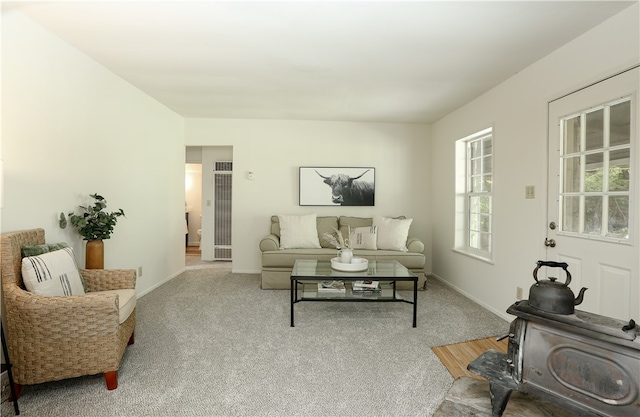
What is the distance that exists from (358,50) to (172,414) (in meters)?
2.78

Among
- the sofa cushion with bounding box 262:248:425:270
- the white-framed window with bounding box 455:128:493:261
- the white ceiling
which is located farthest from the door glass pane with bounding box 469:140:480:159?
the sofa cushion with bounding box 262:248:425:270

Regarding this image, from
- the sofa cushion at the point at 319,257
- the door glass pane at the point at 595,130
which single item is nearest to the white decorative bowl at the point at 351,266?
the sofa cushion at the point at 319,257

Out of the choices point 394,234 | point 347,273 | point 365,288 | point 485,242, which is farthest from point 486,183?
point 347,273

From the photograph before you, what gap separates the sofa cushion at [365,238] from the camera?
4379 millimetres

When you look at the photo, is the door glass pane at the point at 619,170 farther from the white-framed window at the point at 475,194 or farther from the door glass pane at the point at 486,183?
the door glass pane at the point at 486,183

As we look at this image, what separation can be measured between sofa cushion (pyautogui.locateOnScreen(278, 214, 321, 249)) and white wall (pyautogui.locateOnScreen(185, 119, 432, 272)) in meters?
0.42

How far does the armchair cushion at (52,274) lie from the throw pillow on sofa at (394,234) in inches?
132

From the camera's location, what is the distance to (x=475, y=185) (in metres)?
4.01

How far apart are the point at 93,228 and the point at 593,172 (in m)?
3.89

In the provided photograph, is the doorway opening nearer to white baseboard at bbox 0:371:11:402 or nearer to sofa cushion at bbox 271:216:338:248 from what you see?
sofa cushion at bbox 271:216:338:248

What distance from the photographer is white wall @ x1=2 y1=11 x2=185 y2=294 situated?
2104 mm

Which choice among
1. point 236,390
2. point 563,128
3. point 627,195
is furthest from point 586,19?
point 236,390

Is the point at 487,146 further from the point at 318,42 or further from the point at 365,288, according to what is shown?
the point at 318,42

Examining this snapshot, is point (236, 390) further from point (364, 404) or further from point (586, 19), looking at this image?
point (586, 19)
